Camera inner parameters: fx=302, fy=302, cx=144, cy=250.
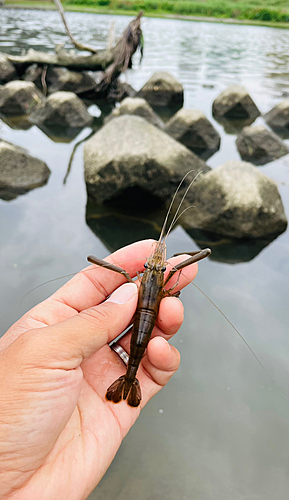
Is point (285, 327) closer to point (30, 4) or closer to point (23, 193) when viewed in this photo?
point (23, 193)

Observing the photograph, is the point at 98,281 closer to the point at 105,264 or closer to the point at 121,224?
the point at 105,264

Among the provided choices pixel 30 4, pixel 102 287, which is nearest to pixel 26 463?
pixel 102 287

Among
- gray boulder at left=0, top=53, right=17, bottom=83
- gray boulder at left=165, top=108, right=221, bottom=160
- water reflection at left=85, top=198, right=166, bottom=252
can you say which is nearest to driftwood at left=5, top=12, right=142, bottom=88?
gray boulder at left=0, top=53, right=17, bottom=83

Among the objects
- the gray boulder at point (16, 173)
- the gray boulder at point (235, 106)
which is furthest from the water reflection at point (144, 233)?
the gray boulder at point (235, 106)

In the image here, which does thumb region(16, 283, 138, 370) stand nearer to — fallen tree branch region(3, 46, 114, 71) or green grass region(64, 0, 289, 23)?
fallen tree branch region(3, 46, 114, 71)

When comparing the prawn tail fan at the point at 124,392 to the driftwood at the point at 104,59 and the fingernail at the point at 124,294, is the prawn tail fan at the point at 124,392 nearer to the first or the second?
the fingernail at the point at 124,294
